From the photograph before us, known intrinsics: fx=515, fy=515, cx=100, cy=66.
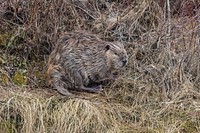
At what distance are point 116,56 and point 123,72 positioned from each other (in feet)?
1.02

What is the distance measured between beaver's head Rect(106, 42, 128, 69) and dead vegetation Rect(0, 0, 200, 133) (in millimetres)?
196

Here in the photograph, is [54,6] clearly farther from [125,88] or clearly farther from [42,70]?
[125,88]

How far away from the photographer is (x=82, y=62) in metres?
4.55

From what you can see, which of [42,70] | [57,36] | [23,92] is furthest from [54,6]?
Result: [23,92]

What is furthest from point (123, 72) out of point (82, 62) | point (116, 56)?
point (82, 62)

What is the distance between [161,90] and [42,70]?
111 centimetres

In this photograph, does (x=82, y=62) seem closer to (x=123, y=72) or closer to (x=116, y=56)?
(x=116, y=56)

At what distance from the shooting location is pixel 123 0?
5531 mm

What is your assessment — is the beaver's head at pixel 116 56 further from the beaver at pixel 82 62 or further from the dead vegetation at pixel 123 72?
the dead vegetation at pixel 123 72

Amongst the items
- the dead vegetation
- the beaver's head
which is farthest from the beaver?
the dead vegetation

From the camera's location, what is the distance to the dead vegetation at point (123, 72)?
13.8 feet

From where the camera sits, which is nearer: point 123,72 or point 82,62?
point 82,62

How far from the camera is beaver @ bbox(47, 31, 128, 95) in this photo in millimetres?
4500

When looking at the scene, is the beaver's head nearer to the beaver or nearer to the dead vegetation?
the beaver
